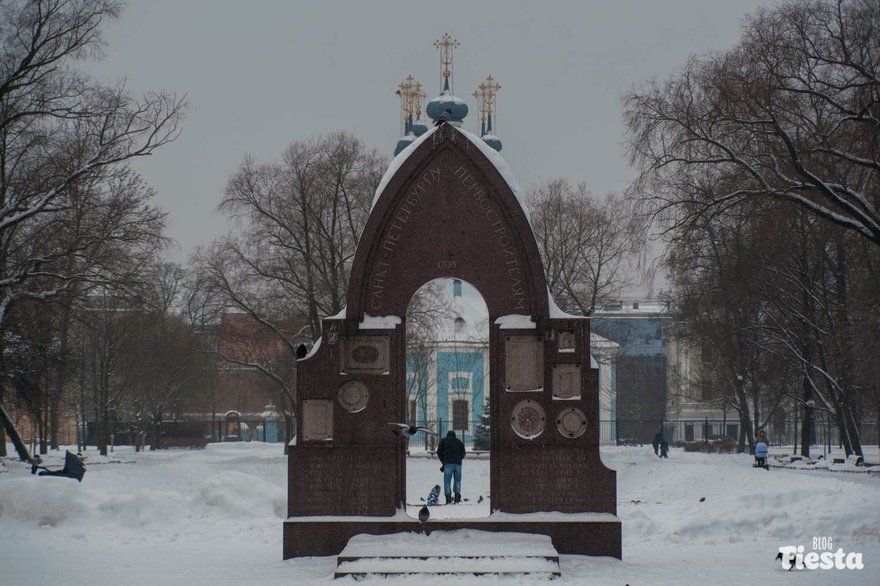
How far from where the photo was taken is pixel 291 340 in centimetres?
4225

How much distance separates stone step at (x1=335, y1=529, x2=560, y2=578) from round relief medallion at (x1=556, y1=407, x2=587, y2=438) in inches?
67.2

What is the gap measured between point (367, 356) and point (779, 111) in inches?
384

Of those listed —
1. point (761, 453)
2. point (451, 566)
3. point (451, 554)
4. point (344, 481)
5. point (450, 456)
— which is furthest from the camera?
point (761, 453)

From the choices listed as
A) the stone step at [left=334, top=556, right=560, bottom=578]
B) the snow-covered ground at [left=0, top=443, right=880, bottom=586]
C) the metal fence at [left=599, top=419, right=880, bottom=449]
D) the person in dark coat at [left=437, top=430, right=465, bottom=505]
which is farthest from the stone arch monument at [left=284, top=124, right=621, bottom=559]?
the metal fence at [left=599, top=419, right=880, bottom=449]

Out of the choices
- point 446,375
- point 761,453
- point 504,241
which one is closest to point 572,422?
point 504,241

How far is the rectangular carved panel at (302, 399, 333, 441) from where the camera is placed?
1862cm

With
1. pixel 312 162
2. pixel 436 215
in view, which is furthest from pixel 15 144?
pixel 436 215

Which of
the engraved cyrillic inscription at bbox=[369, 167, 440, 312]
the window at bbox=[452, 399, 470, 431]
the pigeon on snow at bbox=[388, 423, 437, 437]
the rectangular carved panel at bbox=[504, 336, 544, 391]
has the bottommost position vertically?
the window at bbox=[452, 399, 470, 431]

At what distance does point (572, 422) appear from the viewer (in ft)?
60.8

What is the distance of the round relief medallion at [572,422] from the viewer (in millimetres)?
18500

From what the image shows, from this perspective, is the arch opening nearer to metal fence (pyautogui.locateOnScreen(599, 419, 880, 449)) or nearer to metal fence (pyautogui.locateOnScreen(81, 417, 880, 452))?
metal fence (pyautogui.locateOnScreen(81, 417, 880, 452))

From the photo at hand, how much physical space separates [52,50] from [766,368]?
86.5 ft

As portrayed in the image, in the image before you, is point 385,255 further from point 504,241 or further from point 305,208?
point 305,208

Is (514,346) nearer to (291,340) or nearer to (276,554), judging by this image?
(276,554)
